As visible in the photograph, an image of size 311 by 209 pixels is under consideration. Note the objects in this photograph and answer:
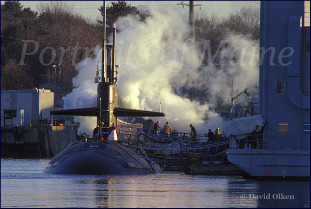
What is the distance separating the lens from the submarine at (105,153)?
138 feet

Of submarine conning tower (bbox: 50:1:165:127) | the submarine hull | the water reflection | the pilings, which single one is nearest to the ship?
the water reflection

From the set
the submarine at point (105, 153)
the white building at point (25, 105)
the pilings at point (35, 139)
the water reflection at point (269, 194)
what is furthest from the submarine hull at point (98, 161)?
the white building at point (25, 105)

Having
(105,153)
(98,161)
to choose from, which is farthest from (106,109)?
(98,161)

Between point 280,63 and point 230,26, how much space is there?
1744 inches

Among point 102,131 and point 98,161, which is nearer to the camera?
point 98,161

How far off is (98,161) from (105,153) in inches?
39.0

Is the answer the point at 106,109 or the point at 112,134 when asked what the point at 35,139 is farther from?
the point at 112,134

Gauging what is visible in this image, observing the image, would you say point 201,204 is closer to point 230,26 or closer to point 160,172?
point 160,172

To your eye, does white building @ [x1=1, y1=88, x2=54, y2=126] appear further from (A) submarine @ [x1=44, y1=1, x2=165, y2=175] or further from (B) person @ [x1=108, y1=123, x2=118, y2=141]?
(B) person @ [x1=108, y1=123, x2=118, y2=141]

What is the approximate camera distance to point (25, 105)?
89.9 metres

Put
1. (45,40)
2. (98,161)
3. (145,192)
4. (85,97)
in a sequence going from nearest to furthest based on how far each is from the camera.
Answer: (145,192)
(98,161)
(85,97)
(45,40)

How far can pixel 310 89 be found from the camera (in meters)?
39.6

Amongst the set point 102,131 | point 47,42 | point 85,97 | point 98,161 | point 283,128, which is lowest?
point 98,161

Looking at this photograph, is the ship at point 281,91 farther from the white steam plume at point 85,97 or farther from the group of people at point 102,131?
the white steam plume at point 85,97
